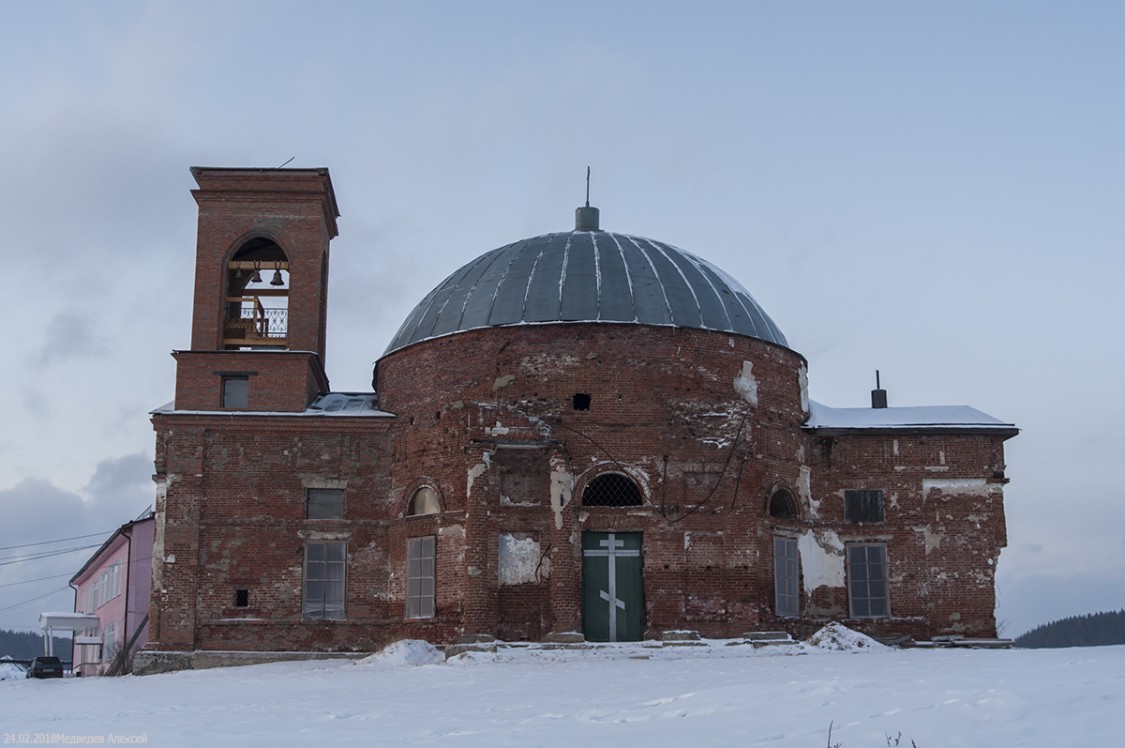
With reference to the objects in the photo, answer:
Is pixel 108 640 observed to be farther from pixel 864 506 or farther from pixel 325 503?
pixel 864 506

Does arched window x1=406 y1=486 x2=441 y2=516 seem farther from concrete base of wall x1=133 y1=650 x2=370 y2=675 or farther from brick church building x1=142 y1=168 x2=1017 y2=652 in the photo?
concrete base of wall x1=133 y1=650 x2=370 y2=675

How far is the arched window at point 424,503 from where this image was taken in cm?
2250

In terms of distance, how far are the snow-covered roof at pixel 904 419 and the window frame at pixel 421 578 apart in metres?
7.20

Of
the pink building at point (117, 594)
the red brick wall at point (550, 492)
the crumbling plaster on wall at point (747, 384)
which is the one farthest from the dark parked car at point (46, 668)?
the crumbling plaster on wall at point (747, 384)

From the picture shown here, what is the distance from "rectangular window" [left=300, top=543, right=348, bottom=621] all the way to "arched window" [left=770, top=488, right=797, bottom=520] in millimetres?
7593

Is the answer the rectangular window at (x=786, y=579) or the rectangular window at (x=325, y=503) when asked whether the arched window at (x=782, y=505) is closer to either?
the rectangular window at (x=786, y=579)

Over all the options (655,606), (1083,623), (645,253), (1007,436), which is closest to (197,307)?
(645,253)

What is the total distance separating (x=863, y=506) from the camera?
23812 millimetres

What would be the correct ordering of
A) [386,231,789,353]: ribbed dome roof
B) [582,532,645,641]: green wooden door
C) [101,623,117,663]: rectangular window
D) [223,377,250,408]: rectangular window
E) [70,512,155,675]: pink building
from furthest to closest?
[101,623,117,663]: rectangular window < [70,512,155,675]: pink building < [223,377,250,408]: rectangular window < [386,231,789,353]: ribbed dome roof < [582,532,645,641]: green wooden door

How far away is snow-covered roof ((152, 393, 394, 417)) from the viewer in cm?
2341

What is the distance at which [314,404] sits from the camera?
24.1 meters

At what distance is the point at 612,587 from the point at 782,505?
366 cm

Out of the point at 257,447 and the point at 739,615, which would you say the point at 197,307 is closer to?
the point at 257,447

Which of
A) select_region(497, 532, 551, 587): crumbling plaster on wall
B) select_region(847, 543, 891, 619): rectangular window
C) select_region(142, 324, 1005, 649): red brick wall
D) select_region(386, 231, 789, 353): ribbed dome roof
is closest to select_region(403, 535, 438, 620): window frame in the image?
select_region(142, 324, 1005, 649): red brick wall
